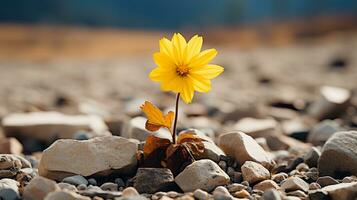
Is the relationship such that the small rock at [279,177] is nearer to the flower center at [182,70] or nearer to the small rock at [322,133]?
the flower center at [182,70]

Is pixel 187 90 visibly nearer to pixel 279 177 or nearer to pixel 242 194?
pixel 242 194

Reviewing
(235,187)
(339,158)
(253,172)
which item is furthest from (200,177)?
(339,158)

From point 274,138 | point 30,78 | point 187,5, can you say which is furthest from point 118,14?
point 274,138

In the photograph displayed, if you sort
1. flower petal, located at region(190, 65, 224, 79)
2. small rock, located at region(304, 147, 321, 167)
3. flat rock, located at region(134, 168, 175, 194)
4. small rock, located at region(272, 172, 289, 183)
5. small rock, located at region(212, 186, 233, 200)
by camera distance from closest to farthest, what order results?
small rock, located at region(212, 186, 233, 200) < flat rock, located at region(134, 168, 175, 194) < flower petal, located at region(190, 65, 224, 79) < small rock, located at region(272, 172, 289, 183) < small rock, located at region(304, 147, 321, 167)

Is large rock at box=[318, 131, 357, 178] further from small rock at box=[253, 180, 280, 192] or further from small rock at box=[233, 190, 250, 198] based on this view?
small rock at box=[233, 190, 250, 198]

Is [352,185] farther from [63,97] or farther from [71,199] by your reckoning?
[63,97]

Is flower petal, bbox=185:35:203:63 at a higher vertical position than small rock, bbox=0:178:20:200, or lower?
higher

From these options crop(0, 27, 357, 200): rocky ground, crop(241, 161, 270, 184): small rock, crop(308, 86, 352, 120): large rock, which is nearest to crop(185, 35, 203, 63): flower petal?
crop(0, 27, 357, 200): rocky ground
